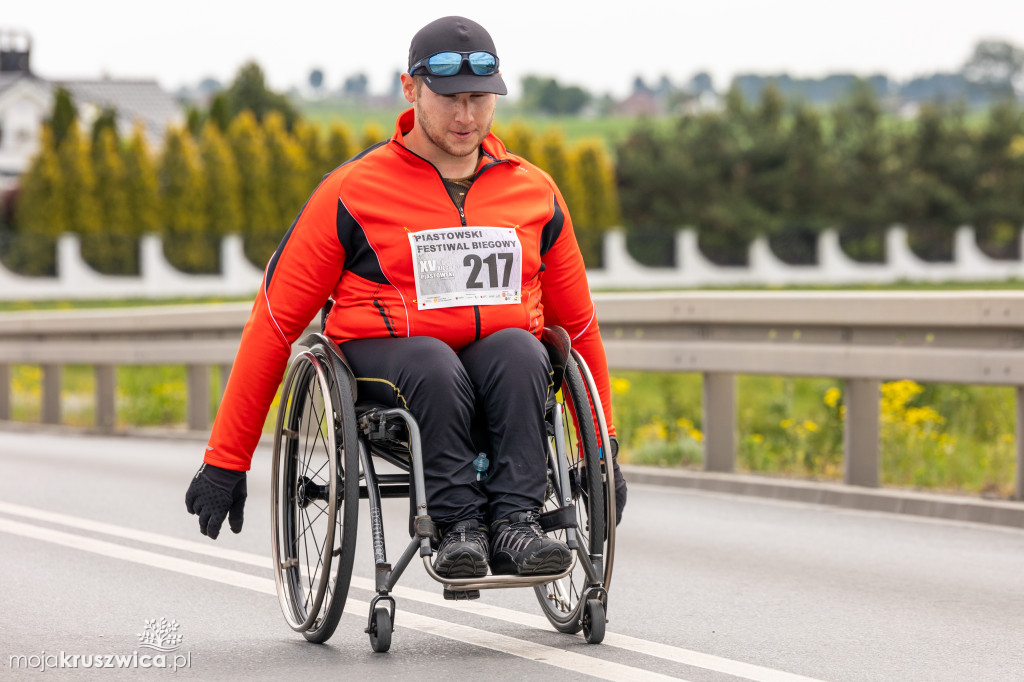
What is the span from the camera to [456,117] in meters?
5.04

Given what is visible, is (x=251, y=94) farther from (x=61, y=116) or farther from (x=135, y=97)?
(x=135, y=97)

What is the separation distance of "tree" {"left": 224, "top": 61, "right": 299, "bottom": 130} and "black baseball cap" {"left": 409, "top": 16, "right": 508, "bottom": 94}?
235ft

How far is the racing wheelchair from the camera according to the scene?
4.72 meters

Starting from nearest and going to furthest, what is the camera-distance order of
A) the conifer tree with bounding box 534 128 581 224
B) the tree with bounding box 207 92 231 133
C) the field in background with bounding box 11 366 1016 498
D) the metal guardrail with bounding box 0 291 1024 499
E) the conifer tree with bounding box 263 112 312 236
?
the metal guardrail with bounding box 0 291 1024 499
the field in background with bounding box 11 366 1016 498
the conifer tree with bounding box 263 112 312 236
the conifer tree with bounding box 534 128 581 224
the tree with bounding box 207 92 231 133

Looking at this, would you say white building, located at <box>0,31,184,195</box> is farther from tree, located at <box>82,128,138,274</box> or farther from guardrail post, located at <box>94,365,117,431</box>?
guardrail post, located at <box>94,365,117,431</box>

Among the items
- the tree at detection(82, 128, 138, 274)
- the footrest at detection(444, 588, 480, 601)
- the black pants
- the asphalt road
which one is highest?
the tree at detection(82, 128, 138, 274)

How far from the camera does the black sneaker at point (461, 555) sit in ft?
15.0

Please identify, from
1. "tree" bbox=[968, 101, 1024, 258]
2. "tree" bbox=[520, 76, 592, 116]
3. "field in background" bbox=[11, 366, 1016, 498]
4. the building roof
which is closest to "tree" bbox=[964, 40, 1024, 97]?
"tree" bbox=[520, 76, 592, 116]

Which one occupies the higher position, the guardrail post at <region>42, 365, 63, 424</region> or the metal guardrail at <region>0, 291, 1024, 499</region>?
the metal guardrail at <region>0, 291, 1024, 499</region>

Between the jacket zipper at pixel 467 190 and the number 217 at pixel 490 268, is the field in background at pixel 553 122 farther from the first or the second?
the number 217 at pixel 490 268

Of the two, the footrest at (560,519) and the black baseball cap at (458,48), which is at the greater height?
the black baseball cap at (458,48)

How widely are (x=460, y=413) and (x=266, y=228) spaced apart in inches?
1762

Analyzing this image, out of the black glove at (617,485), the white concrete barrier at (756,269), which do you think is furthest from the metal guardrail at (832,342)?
the white concrete barrier at (756,269)

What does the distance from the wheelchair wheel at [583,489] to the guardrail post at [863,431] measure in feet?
11.8
